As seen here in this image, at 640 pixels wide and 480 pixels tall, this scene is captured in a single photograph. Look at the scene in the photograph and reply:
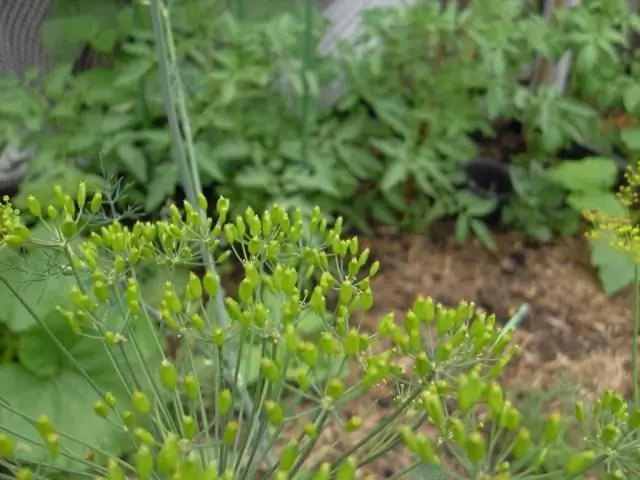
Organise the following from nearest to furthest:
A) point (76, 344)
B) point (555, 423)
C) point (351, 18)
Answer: point (555, 423)
point (76, 344)
point (351, 18)

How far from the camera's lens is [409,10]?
1.97m

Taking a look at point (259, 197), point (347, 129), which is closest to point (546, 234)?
point (347, 129)

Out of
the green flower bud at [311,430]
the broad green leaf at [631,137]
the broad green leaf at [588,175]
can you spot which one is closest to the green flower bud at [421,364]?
the green flower bud at [311,430]

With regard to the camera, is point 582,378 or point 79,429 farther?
point 582,378

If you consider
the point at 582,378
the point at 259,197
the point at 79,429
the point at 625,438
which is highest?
the point at 625,438

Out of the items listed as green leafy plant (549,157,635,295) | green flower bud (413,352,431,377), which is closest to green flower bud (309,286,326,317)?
green flower bud (413,352,431,377)

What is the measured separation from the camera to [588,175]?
214cm

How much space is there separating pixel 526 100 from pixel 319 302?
158 cm

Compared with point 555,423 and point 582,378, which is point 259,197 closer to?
point 582,378

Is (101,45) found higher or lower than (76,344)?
higher

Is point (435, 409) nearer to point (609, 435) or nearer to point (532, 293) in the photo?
point (609, 435)

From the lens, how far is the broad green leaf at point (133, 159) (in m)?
1.87

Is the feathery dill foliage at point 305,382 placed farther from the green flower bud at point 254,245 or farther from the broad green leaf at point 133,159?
the broad green leaf at point 133,159

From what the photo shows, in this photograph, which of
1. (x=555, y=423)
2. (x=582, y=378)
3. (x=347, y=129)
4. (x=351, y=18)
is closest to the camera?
(x=555, y=423)
